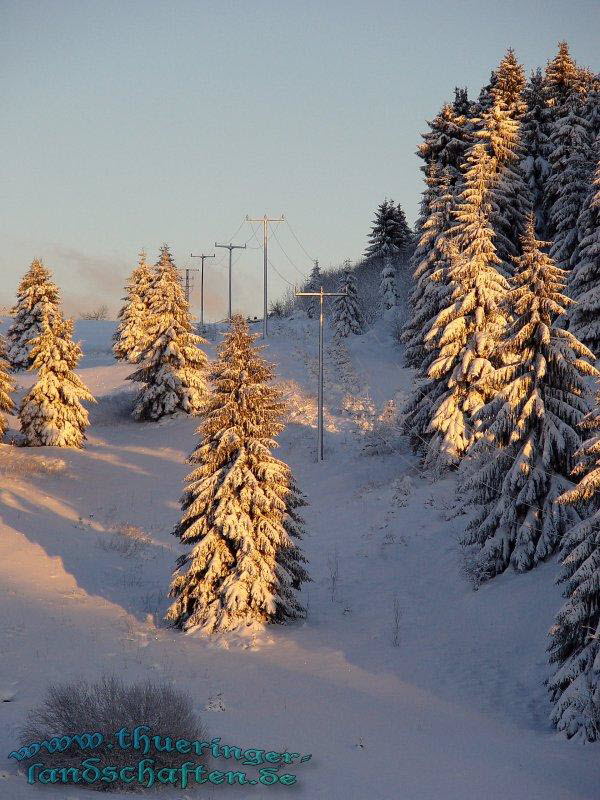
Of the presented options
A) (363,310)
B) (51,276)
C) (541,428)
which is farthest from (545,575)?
(363,310)

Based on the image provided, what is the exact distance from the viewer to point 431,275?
105 ft

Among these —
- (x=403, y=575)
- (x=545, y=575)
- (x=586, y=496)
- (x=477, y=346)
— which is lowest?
(x=403, y=575)

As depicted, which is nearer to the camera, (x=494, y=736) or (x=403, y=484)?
(x=494, y=736)

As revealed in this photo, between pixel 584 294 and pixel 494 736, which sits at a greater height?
pixel 584 294

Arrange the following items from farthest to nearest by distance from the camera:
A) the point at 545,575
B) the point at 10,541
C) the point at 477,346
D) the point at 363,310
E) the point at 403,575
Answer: the point at 363,310, the point at 477,346, the point at 10,541, the point at 403,575, the point at 545,575

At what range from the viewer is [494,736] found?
39.1 feet

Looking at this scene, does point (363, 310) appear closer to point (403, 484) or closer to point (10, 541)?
point (403, 484)

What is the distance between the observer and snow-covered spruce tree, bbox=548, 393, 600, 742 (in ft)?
37.2

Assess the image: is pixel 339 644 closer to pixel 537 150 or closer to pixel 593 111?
pixel 537 150

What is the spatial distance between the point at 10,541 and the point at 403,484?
15.0 metres

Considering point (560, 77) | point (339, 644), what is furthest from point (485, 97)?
point (339, 644)

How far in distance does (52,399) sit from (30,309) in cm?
1842

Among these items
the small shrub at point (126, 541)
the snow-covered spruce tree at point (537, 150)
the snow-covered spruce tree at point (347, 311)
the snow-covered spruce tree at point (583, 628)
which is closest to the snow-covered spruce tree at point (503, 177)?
the snow-covered spruce tree at point (537, 150)

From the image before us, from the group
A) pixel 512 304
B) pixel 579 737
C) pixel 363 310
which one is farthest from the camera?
pixel 363 310
